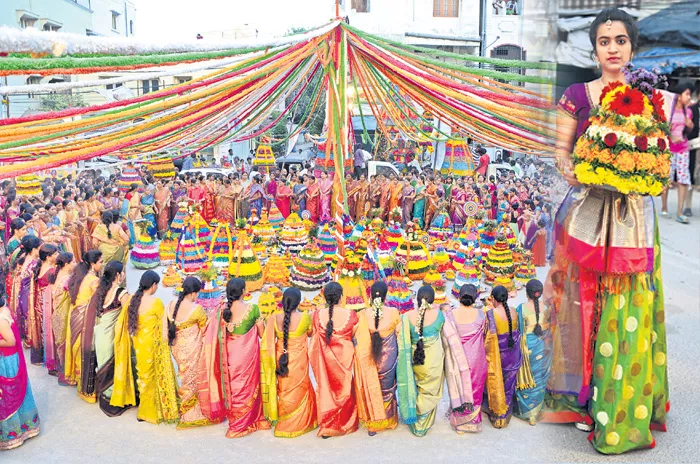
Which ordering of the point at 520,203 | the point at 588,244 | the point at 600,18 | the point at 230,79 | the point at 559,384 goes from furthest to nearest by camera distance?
the point at 520,203 → the point at 230,79 → the point at 559,384 → the point at 588,244 → the point at 600,18

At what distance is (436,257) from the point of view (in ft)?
27.7

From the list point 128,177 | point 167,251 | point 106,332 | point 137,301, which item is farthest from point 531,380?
point 128,177

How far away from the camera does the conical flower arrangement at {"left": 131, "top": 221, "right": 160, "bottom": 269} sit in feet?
29.3

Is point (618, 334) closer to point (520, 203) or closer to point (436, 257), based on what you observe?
point (436, 257)

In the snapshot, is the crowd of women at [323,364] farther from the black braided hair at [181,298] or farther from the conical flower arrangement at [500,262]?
the conical flower arrangement at [500,262]

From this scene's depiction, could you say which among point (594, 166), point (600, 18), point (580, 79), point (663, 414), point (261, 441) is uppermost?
point (600, 18)

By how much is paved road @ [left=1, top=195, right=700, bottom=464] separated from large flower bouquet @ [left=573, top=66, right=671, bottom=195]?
159cm

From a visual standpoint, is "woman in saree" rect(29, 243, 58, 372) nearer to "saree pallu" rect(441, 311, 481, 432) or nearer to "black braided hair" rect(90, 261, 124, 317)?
"black braided hair" rect(90, 261, 124, 317)

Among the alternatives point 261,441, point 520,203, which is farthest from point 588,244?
point 520,203

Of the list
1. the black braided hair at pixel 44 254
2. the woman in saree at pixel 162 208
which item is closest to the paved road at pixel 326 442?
the black braided hair at pixel 44 254

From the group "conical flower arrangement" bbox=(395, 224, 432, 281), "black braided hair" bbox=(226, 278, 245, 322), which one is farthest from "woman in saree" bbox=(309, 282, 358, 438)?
"conical flower arrangement" bbox=(395, 224, 432, 281)

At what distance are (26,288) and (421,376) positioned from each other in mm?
3774

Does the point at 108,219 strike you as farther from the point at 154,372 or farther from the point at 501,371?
the point at 501,371

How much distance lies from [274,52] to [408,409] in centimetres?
309
